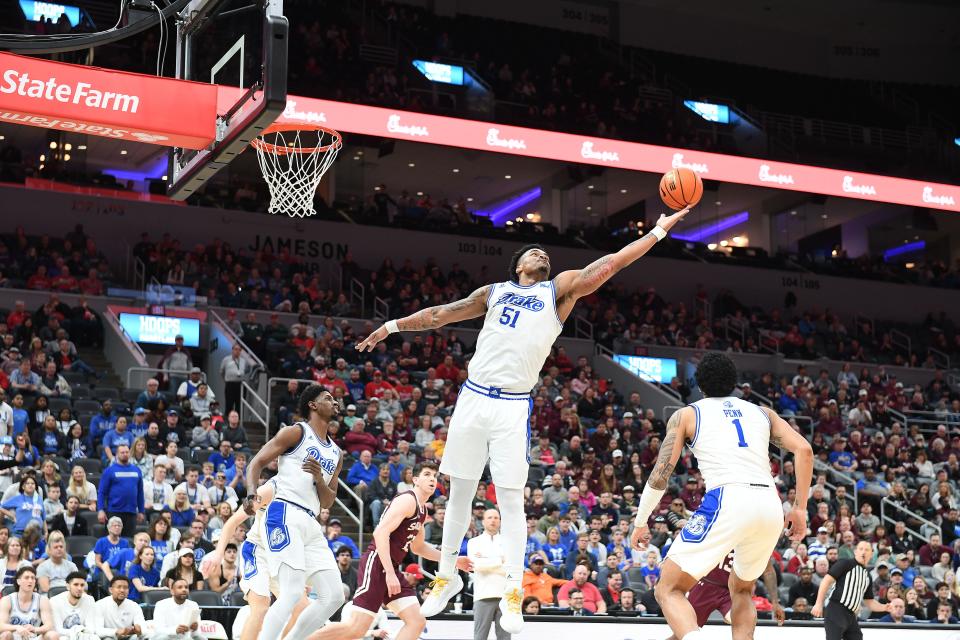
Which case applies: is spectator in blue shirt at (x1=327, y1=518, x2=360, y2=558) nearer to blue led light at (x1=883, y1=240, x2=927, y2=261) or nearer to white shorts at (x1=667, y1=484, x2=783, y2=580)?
white shorts at (x1=667, y1=484, x2=783, y2=580)

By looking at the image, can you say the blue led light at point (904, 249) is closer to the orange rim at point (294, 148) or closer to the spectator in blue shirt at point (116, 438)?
the orange rim at point (294, 148)

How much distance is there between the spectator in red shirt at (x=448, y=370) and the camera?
23.1 metres

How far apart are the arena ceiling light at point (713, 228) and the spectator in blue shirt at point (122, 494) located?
2612 centimetres

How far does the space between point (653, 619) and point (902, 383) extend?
66.3 ft

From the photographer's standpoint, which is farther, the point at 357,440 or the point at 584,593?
the point at 357,440

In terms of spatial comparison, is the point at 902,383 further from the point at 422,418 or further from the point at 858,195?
the point at 422,418

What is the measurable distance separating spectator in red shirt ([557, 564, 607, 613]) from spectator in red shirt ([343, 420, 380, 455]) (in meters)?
4.93

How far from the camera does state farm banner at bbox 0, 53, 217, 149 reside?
10.7 metres

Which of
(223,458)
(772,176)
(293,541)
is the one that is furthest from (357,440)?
(772,176)

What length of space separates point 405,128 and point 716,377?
1707 centimetres

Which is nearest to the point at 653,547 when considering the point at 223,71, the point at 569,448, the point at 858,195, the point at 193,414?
the point at 569,448

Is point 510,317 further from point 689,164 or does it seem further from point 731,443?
point 689,164

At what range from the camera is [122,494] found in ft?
48.9

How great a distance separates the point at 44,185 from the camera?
28234 millimetres
